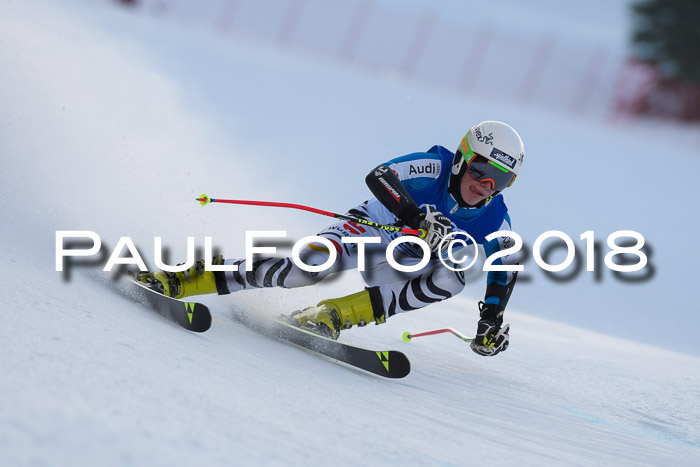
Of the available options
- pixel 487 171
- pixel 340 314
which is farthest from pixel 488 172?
pixel 340 314

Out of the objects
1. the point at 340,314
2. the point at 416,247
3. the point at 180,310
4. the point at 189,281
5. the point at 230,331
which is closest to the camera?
the point at 180,310

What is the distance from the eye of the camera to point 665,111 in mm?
22953

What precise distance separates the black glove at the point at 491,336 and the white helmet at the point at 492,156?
0.65 meters

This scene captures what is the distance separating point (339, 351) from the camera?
344 centimetres

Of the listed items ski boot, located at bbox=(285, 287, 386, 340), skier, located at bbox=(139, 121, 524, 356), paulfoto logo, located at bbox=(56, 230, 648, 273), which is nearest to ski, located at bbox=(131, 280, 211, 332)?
skier, located at bbox=(139, 121, 524, 356)

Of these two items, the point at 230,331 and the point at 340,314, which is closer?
the point at 230,331

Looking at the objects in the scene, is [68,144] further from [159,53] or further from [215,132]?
[159,53]

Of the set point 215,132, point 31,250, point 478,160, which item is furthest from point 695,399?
point 215,132

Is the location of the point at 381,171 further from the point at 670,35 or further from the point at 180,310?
the point at 670,35

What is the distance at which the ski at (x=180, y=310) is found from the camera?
3.00 meters

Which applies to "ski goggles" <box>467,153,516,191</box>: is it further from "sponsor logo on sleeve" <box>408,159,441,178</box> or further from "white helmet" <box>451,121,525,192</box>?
"sponsor logo on sleeve" <box>408,159,441,178</box>

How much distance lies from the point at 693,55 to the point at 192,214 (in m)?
26.2

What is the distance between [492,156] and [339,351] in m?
1.22

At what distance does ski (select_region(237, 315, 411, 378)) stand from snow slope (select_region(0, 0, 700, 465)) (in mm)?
86
